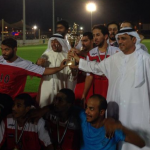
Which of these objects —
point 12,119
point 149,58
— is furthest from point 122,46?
point 12,119

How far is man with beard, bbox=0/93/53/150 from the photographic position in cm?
353

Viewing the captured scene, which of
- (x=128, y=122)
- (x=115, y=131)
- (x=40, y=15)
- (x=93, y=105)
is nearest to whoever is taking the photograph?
(x=115, y=131)

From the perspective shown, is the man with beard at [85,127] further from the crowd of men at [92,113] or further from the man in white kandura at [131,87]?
the man in white kandura at [131,87]

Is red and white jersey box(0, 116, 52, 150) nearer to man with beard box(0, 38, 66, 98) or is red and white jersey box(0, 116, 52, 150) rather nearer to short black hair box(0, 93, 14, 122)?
short black hair box(0, 93, 14, 122)

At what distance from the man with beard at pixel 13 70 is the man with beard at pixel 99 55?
0.54m

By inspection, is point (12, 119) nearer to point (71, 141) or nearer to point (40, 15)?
point (71, 141)

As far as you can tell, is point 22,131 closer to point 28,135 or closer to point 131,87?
point 28,135

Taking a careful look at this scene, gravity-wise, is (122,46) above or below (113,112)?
above

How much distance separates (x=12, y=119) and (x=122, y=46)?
5.42ft

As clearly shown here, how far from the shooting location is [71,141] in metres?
3.70

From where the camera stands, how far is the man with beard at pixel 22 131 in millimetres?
3531

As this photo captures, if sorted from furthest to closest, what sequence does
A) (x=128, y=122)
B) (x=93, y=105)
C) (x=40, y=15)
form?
(x=40, y=15) → (x=128, y=122) → (x=93, y=105)

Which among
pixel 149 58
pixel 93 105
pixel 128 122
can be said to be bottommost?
pixel 128 122

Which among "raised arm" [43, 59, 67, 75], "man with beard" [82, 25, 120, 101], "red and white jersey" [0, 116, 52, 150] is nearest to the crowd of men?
"red and white jersey" [0, 116, 52, 150]
